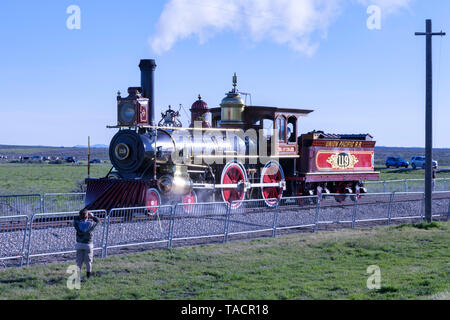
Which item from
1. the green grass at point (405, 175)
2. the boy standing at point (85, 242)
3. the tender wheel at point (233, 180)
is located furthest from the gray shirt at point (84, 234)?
the green grass at point (405, 175)

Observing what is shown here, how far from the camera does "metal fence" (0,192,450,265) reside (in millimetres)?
11172

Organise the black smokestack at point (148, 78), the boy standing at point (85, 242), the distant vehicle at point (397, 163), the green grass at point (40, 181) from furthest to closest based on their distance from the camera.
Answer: the distant vehicle at point (397, 163), the green grass at point (40, 181), the black smokestack at point (148, 78), the boy standing at point (85, 242)

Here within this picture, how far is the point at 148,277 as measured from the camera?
9.69 metres

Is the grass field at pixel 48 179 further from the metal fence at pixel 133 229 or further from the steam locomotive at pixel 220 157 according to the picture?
the metal fence at pixel 133 229

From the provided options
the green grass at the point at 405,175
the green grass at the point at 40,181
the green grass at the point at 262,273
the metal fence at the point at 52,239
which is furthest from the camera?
the green grass at the point at 405,175

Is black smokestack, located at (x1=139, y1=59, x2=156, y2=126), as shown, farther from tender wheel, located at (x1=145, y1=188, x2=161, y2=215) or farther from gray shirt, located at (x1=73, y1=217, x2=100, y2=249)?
gray shirt, located at (x1=73, y1=217, x2=100, y2=249)

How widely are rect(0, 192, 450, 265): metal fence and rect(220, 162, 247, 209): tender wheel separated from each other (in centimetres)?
98

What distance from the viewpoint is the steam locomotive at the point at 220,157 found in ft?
52.0

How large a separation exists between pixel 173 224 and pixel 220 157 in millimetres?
5856

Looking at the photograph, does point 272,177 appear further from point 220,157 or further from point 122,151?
point 122,151

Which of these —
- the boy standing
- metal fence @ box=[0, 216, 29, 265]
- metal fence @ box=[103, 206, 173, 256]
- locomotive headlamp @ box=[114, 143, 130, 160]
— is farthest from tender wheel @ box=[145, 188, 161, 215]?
the boy standing

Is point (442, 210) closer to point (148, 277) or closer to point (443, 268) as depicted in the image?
point (443, 268)

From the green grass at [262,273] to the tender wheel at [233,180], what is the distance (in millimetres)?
4990
